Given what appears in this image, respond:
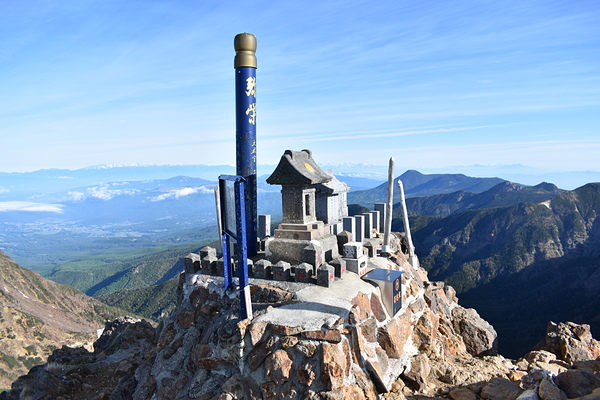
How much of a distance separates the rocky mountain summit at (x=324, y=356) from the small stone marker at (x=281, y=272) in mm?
445

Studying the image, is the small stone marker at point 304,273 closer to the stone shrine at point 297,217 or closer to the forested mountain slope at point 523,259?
the stone shrine at point 297,217

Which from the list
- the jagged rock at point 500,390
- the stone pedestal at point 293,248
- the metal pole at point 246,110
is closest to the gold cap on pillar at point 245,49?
the metal pole at point 246,110

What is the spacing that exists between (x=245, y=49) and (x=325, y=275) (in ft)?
37.2

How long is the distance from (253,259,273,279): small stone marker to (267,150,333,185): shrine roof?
13.9ft

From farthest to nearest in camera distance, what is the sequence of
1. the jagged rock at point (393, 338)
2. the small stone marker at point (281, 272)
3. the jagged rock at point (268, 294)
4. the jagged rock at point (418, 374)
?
the small stone marker at point (281, 272), the jagged rock at point (268, 294), the jagged rock at point (393, 338), the jagged rock at point (418, 374)

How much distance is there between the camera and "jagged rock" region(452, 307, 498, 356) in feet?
68.9

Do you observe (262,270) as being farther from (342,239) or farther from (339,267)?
(342,239)

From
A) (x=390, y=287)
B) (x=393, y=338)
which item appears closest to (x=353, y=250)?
(x=390, y=287)

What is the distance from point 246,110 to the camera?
19266 millimetres

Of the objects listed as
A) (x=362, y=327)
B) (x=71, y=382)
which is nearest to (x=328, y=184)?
(x=362, y=327)

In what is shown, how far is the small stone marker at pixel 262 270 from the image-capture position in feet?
55.0

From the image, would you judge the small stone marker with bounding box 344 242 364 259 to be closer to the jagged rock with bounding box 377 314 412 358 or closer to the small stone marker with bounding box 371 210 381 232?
the jagged rock with bounding box 377 314 412 358

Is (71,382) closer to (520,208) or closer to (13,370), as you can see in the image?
(13,370)

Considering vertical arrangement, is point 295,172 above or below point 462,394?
above
